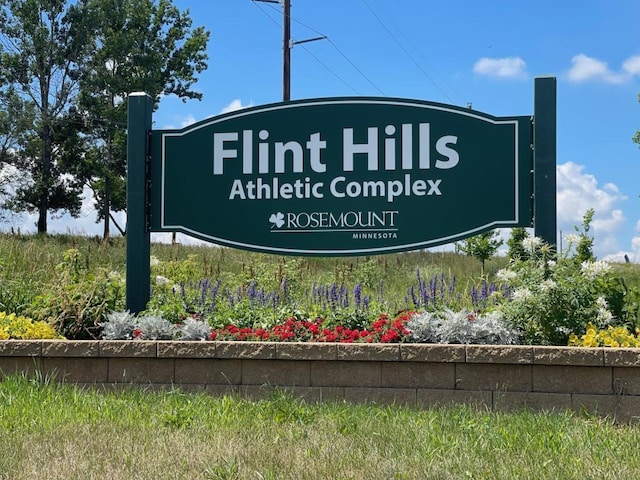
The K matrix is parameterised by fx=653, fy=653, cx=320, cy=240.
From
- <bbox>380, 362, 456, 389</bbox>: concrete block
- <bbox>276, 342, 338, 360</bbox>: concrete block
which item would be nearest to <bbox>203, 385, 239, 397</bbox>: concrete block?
<bbox>276, 342, 338, 360</bbox>: concrete block

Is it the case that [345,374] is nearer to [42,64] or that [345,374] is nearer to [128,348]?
[128,348]

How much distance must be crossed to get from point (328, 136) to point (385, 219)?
923 millimetres

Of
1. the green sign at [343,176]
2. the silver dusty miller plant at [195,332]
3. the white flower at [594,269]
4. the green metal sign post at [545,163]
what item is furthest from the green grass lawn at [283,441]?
the green sign at [343,176]

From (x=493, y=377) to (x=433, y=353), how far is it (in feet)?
1.45

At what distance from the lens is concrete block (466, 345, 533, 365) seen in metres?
4.41

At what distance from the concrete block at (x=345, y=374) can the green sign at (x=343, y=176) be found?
151cm

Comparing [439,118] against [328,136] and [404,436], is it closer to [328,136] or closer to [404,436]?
[328,136]

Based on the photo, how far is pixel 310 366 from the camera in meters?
4.62

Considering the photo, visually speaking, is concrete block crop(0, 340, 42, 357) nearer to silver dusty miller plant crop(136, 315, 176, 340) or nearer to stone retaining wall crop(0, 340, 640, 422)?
stone retaining wall crop(0, 340, 640, 422)

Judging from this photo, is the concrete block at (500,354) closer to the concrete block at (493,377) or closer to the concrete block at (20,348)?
the concrete block at (493,377)

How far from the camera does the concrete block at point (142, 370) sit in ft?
15.8

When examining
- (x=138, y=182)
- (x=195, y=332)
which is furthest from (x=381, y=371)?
(x=138, y=182)

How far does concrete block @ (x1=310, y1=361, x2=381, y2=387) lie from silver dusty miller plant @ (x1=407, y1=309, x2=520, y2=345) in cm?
52

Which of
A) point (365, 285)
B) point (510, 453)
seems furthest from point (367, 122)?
point (365, 285)
